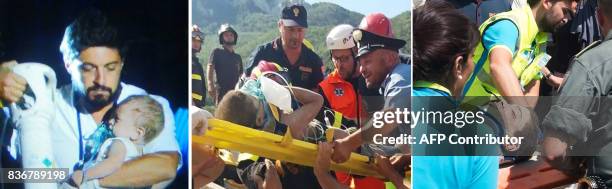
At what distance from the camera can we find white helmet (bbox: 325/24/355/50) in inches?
183

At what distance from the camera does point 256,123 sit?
474 centimetres

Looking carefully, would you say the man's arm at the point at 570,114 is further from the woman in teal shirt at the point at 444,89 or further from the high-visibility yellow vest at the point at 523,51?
the woman in teal shirt at the point at 444,89

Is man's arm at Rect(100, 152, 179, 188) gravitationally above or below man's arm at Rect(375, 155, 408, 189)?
below

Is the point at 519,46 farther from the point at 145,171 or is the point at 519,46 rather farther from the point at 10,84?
the point at 10,84

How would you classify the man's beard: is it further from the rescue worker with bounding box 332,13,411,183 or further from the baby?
the rescue worker with bounding box 332,13,411,183

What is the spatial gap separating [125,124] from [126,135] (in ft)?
0.20

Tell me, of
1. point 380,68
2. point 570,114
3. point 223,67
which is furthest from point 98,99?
point 570,114

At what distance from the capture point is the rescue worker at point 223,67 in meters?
4.72

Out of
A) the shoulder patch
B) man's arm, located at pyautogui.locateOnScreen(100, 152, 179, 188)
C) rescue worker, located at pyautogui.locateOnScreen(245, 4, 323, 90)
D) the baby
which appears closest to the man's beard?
the baby

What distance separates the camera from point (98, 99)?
4.86 m

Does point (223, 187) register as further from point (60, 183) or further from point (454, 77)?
point (454, 77)

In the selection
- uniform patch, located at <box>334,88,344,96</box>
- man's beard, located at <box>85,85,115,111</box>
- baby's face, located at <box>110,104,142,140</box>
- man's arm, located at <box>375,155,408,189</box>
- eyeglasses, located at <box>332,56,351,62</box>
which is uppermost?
eyeglasses, located at <box>332,56,351,62</box>

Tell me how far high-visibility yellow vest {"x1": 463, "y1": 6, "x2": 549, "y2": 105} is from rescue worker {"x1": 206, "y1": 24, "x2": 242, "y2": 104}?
124cm

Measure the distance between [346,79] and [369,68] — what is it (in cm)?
13
